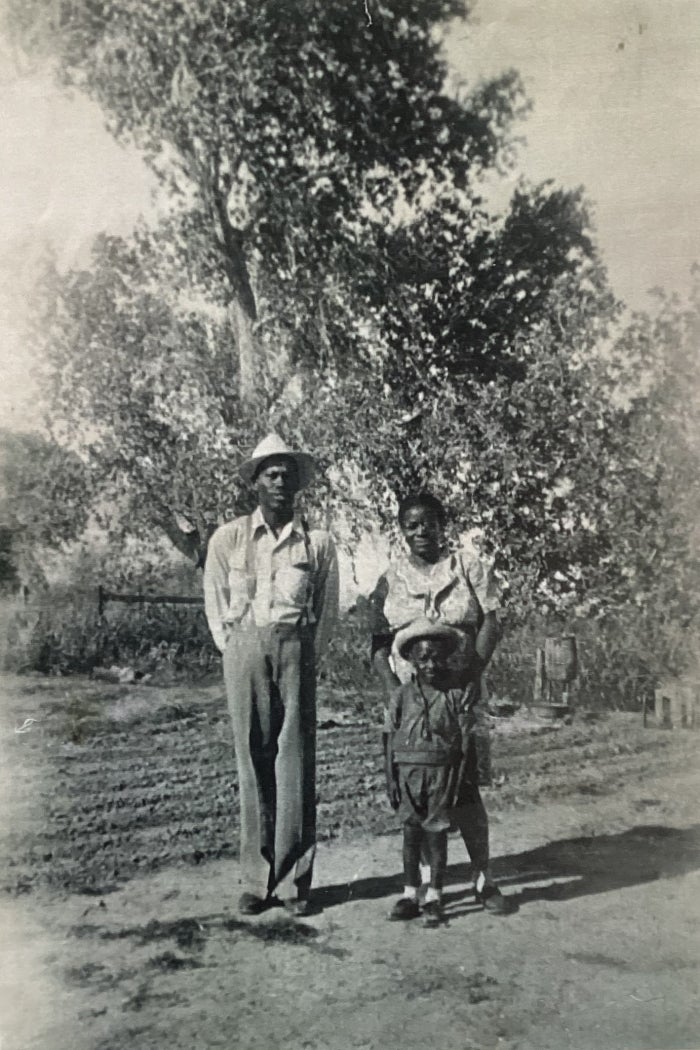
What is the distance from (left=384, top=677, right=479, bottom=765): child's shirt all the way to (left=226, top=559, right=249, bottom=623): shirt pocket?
2.27 feet

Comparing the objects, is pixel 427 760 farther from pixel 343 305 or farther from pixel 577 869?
pixel 343 305

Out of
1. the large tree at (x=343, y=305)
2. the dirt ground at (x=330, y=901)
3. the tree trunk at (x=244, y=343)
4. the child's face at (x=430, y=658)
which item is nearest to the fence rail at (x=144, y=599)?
the large tree at (x=343, y=305)

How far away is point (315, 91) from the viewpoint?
145 inches

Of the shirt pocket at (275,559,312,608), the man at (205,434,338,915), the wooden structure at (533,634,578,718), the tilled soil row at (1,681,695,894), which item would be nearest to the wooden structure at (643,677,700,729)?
the tilled soil row at (1,681,695,894)

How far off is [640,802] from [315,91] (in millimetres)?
3135

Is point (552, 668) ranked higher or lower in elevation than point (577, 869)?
higher

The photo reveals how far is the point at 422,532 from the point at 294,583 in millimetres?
534

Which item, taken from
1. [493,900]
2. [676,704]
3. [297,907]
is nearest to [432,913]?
[493,900]

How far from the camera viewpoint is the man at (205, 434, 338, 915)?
135 inches

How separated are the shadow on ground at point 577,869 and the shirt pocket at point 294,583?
1116 mm

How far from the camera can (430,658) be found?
3369mm

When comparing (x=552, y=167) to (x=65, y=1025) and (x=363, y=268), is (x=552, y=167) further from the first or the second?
(x=65, y=1025)

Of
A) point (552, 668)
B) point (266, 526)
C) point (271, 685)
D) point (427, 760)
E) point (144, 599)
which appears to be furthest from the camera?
point (552, 668)

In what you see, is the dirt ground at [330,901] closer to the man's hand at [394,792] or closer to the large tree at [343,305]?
the man's hand at [394,792]
